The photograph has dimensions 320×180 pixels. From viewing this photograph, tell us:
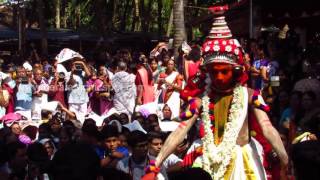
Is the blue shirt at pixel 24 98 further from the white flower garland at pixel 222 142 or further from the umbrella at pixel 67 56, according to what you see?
the white flower garland at pixel 222 142

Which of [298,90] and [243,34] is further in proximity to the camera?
[243,34]

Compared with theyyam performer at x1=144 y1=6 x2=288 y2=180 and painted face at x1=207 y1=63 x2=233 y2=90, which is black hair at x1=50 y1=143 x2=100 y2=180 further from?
painted face at x1=207 y1=63 x2=233 y2=90

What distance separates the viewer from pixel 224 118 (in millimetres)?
6590

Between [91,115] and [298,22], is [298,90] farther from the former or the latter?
[298,22]

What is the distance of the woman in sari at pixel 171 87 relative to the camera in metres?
13.3

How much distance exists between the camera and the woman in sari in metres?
13.3

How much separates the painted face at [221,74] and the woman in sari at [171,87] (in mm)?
6317

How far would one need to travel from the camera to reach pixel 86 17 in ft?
190

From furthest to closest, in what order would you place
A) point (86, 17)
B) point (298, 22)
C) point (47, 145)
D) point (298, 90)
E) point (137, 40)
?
1. point (86, 17)
2. point (137, 40)
3. point (298, 22)
4. point (298, 90)
5. point (47, 145)

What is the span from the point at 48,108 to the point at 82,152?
32.5ft

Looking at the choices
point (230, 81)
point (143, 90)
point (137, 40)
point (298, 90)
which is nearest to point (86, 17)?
point (137, 40)

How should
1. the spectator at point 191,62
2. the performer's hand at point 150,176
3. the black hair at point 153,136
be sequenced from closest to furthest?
the performer's hand at point 150,176, the black hair at point 153,136, the spectator at point 191,62

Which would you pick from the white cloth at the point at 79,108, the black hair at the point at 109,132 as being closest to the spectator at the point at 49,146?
the black hair at the point at 109,132

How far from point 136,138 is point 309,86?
389 cm
